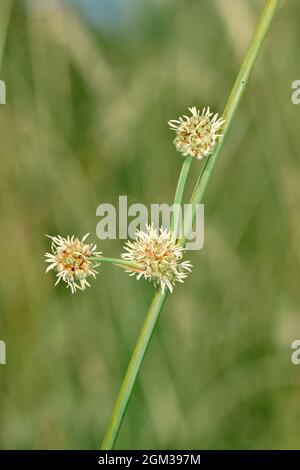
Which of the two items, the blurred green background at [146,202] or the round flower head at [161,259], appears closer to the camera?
the round flower head at [161,259]

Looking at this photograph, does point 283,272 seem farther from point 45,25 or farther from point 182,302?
point 45,25

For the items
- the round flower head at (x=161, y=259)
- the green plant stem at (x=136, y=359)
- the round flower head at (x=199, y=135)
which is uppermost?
the round flower head at (x=199, y=135)

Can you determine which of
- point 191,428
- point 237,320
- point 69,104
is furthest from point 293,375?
point 69,104

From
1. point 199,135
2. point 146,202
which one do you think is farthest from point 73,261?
point 146,202

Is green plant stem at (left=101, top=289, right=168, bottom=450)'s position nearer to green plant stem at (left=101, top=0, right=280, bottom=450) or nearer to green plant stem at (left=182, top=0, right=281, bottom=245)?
green plant stem at (left=101, top=0, right=280, bottom=450)

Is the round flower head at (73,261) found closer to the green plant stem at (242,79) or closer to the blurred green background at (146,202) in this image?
the green plant stem at (242,79)

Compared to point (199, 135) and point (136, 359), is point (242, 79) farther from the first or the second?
point (136, 359)

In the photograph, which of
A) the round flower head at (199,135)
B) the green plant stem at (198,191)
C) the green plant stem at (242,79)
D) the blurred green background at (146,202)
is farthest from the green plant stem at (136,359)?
the blurred green background at (146,202)
